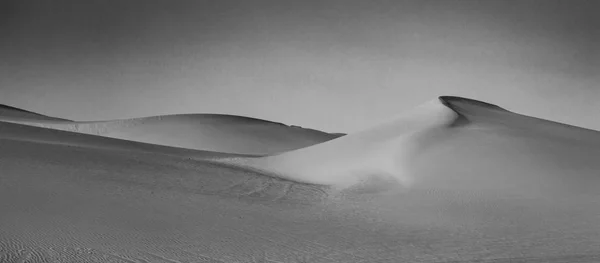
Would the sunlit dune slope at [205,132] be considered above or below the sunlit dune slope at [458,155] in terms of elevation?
above

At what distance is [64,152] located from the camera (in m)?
8.92

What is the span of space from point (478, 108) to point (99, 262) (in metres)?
10.2

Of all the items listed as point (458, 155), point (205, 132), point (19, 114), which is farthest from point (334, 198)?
point (19, 114)

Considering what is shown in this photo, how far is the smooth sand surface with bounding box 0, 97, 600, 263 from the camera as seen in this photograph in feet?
15.6

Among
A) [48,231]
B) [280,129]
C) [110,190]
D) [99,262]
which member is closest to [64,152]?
[110,190]

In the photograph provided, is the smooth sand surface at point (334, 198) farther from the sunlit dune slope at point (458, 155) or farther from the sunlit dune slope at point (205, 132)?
the sunlit dune slope at point (205, 132)

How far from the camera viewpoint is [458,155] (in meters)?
9.77

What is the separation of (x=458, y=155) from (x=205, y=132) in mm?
13664

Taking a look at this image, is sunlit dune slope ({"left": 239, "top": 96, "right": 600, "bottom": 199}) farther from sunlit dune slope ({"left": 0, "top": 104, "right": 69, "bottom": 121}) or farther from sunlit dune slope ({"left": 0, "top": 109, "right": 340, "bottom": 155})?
sunlit dune slope ({"left": 0, "top": 104, "right": 69, "bottom": 121})

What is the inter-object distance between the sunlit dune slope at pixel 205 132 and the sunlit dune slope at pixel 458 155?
845cm

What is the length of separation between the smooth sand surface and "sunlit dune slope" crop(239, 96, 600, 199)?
1.5 inches

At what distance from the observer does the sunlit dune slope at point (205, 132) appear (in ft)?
67.8

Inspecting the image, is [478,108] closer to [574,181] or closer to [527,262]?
[574,181]

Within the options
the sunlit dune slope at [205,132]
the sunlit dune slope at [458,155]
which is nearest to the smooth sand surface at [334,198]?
the sunlit dune slope at [458,155]
